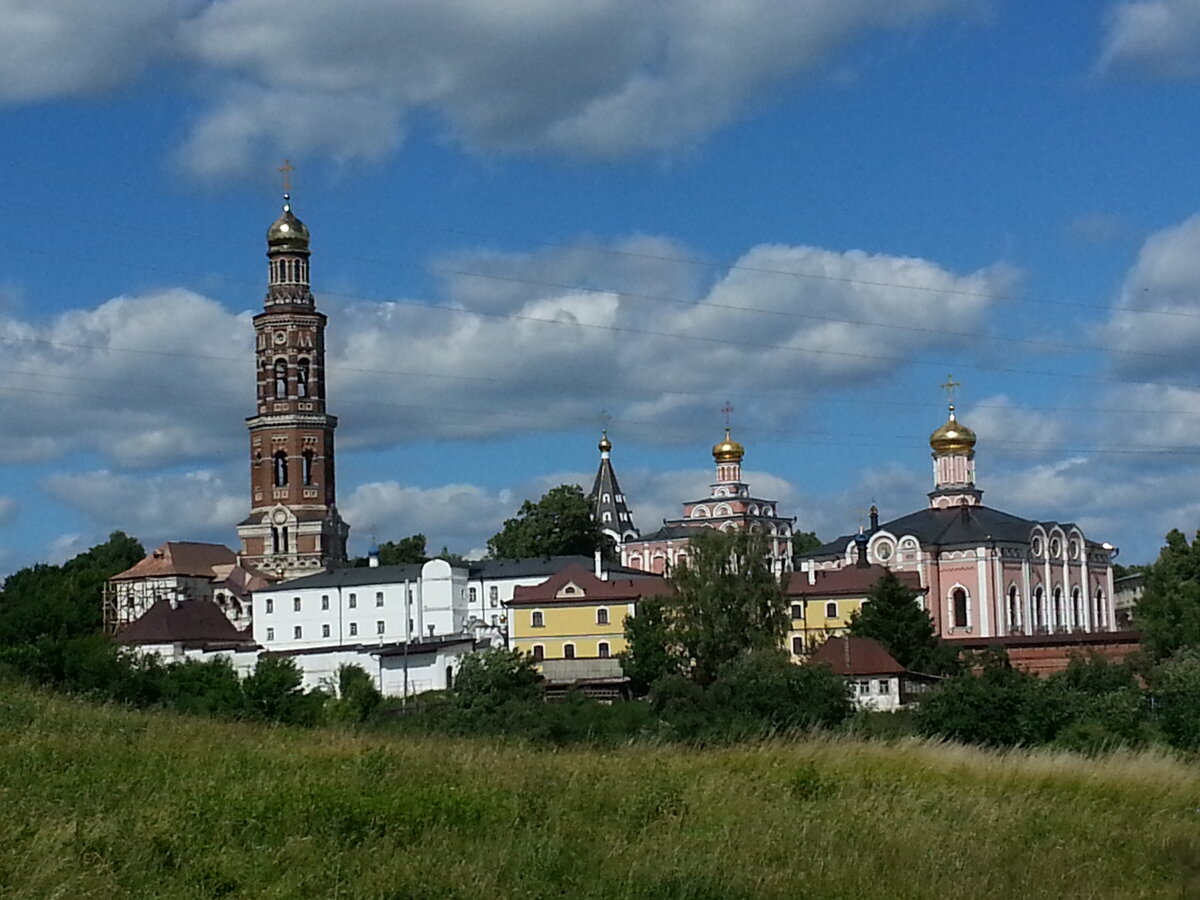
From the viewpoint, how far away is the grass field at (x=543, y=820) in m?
11.2

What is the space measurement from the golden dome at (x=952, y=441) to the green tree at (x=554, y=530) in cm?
2398

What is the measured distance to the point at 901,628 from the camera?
2625 inches

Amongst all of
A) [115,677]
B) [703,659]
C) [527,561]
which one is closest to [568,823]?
[115,677]

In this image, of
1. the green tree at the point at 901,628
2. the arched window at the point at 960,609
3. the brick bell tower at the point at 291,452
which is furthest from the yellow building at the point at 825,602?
the brick bell tower at the point at 291,452

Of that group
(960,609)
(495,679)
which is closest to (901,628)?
(495,679)

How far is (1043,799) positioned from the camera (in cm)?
1606

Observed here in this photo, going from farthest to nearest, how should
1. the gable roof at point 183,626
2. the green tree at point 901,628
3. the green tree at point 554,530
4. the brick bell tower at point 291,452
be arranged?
the green tree at point 554,530, the brick bell tower at point 291,452, the gable roof at point 183,626, the green tree at point 901,628

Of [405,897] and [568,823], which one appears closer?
[405,897]

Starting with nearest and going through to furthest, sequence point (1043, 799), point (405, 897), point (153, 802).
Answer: point (405, 897) → point (153, 802) → point (1043, 799)

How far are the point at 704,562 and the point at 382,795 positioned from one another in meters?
56.1

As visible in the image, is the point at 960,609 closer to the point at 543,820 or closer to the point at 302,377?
the point at 302,377

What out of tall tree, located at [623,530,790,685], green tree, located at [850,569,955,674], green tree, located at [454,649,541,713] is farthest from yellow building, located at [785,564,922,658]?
green tree, located at [454,649,541,713]

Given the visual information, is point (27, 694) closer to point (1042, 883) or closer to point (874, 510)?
point (1042, 883)

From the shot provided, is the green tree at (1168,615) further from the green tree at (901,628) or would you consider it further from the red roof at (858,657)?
the red roof at (858,657)
